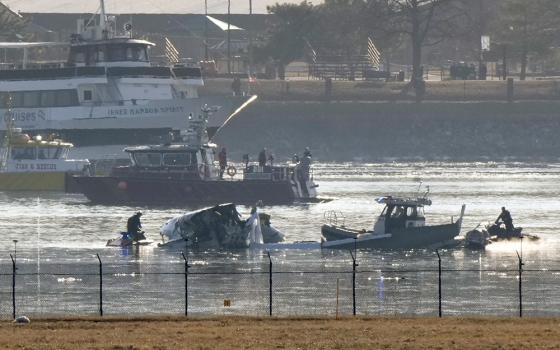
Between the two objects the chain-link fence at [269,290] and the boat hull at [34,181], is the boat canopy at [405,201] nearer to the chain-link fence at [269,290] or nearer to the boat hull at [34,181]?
the chain-link fence at [269,290]

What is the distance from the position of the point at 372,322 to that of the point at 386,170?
7549 centimetres

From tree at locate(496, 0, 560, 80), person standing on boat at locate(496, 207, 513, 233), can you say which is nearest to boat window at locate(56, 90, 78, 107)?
tree at locate(496, 0, 560, 80)

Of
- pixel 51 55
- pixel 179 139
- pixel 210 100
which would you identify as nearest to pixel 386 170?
pixel 210 100

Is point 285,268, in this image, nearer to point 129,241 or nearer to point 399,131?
point 129,241

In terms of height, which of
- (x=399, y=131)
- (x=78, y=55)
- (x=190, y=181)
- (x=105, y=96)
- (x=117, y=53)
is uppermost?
(x=117, y=53)

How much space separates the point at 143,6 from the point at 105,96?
6942cm

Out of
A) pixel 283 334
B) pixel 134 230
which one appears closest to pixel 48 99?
pixel 134 230

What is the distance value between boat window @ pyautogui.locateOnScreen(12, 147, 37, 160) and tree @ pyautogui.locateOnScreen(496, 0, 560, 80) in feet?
197

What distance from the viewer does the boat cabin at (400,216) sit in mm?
65938

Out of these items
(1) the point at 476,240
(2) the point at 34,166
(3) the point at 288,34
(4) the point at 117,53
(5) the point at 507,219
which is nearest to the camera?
(1) the point at 476,240

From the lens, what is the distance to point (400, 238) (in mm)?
65562

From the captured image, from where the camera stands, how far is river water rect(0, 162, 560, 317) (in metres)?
49.7

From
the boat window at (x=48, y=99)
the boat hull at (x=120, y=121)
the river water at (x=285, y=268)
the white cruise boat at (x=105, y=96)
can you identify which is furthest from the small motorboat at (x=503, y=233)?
the boat window at (x=48, y=99)

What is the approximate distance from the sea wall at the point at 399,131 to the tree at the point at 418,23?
574 centimetres
